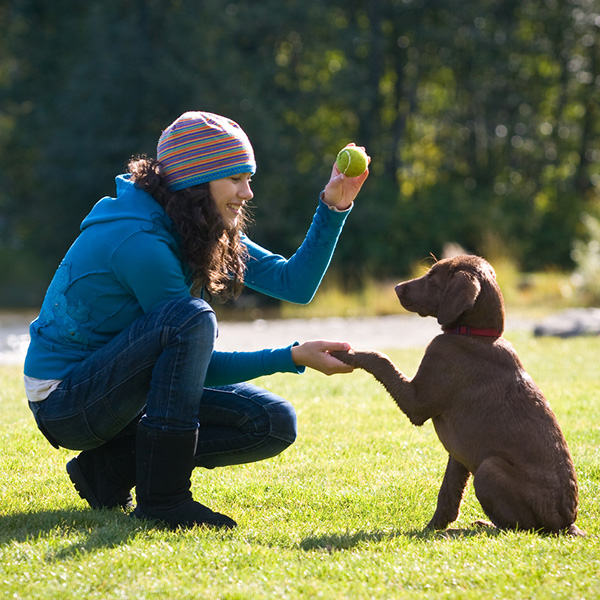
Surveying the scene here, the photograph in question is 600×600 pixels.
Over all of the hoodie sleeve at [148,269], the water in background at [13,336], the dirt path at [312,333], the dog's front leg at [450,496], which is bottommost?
the water in background at [13,336]

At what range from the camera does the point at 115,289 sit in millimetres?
4055

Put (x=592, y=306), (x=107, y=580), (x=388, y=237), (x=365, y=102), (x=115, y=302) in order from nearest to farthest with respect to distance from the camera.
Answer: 1. (x=107, y=580)
2. (x=115, y=302)
3. (x=592, y=306)
4. (x=388, y=237)
5. (x=365, y=102)

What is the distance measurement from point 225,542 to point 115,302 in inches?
45.9

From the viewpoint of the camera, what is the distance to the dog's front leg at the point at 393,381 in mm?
4176

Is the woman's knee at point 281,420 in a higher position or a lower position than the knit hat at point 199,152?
lower

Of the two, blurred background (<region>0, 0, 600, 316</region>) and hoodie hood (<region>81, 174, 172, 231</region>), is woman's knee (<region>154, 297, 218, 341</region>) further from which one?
blurred background (<region>0, 0, 600, 316</region>)

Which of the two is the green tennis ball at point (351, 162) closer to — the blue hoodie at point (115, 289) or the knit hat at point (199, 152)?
the knit hat at point (199, 152)

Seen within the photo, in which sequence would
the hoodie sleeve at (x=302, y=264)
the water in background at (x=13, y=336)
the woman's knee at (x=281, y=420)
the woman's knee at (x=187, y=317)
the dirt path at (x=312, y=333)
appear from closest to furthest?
the woman's knee at (x=187, y=317)
the woman's knee at (x=281, y=420)
the hoodie sleeve at (x=302, y=264)
the water in background at (x=13, y=336)
the dirt path at (x=312, y=333)

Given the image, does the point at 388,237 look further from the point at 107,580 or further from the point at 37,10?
the point at 107,580

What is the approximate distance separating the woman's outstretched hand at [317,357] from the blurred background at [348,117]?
13464 mm

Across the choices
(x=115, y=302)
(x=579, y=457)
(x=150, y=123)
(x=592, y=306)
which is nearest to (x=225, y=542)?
(x=115, y=302)

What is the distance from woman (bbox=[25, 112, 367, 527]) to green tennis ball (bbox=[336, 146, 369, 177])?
509 mm

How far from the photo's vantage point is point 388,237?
2264 centimetres

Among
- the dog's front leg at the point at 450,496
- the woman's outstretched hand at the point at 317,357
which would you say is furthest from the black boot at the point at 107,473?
the dog's front leg at the point at 450,496
